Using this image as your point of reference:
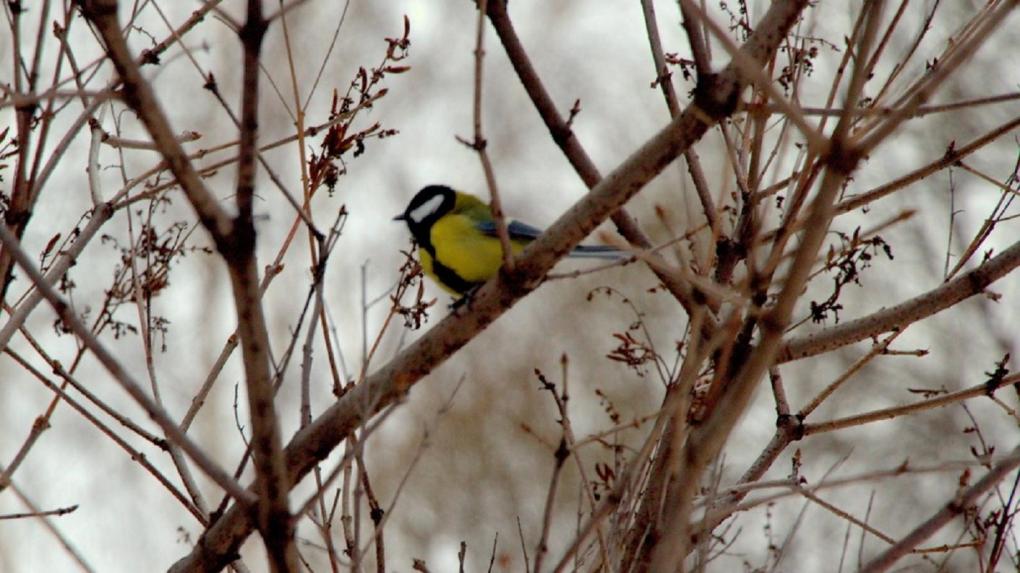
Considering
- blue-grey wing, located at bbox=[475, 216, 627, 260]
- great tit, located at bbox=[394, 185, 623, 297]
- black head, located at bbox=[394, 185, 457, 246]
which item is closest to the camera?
blue-grey wing, located at bbox=[475, 216, 627, 260]

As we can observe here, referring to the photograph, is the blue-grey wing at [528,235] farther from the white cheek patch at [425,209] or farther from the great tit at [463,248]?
the white cheek patch at [425,209]

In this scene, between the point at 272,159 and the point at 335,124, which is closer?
the point at 335,124

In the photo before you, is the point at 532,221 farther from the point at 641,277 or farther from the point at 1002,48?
the point at 1002,48

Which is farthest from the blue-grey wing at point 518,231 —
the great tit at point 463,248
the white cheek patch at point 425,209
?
the white cheek patch at point 425,209

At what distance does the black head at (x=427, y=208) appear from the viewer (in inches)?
142

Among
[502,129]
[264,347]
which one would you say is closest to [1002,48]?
[502,129]

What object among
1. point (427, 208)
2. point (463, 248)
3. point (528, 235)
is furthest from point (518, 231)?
point (427, 208)

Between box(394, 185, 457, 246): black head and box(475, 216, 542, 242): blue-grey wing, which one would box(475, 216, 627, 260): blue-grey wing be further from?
→ box(394, 185, 457, 246): black head

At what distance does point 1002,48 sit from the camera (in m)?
9.68

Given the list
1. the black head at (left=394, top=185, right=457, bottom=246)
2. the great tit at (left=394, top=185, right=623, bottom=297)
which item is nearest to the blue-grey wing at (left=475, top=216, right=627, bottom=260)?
the great tit at (left=394, top=185, right=623, bottom=297)

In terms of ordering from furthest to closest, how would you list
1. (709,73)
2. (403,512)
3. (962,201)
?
(403,512), (962,201), (709,73)

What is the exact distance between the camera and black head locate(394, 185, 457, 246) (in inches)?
142

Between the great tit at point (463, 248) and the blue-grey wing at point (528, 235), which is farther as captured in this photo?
the great tit at point (463, 248)

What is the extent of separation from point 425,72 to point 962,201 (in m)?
5.51
